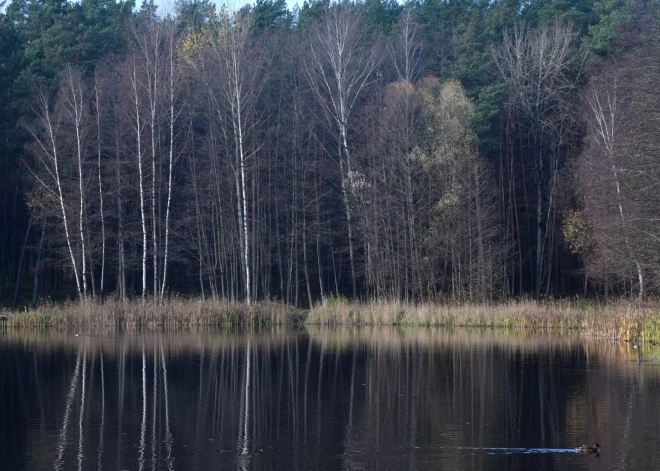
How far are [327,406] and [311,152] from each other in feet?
110

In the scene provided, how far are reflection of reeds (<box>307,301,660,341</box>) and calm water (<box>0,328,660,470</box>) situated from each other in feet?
7.98

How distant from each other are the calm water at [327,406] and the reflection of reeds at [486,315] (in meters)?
2.43

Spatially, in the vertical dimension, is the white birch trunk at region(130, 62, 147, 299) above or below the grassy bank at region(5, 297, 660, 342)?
above

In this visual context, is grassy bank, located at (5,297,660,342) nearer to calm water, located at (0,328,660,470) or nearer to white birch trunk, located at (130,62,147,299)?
white birch trunk, located at (130,62,147,299)

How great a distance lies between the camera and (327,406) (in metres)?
15.0

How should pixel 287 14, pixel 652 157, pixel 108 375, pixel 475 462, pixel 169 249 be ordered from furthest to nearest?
pixel 287 14, pixel 169 249, pixel 652 157, pixel 108 375, pixel 475 462

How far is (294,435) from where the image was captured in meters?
12.5

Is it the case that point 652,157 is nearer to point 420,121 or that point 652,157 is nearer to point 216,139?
point 420,121

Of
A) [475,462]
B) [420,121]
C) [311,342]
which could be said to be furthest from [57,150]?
[475,462]

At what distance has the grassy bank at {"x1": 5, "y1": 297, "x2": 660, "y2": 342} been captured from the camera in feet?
103

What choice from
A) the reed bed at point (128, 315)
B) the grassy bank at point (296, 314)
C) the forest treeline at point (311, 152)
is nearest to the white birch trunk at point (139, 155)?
the forest treeline at point (311, 152)

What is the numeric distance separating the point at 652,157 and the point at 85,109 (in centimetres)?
2578

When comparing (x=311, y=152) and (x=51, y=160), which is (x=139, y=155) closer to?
(x=51, y=160)

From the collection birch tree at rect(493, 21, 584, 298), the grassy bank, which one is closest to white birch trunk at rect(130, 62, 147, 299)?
the grassy bank
